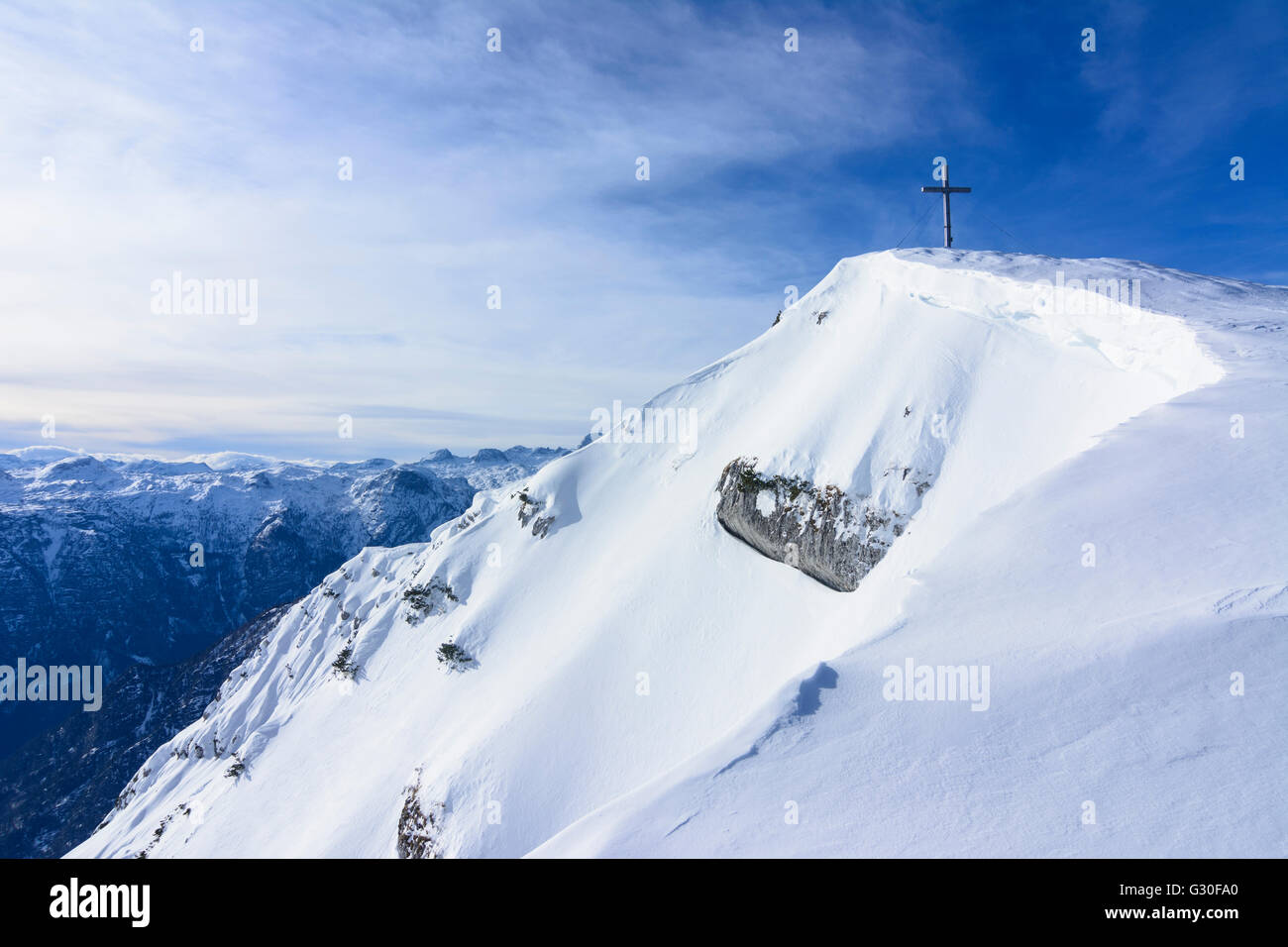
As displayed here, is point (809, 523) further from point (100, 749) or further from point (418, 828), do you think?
point (100, 749)

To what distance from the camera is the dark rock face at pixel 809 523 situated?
19891 mm

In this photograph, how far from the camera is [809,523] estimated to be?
2219 centimetres

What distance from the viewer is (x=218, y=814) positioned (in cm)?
3619

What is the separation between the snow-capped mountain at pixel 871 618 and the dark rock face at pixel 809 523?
0.37ft

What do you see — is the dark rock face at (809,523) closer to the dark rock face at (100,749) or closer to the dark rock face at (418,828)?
the dark rock face at (418,828)

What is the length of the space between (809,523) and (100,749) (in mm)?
211238

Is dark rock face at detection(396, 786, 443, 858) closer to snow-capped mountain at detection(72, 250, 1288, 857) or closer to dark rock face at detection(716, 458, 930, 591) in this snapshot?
snow-capped mountain at detection(72, 250, 1288, 857)

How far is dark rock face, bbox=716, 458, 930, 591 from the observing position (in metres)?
19.9

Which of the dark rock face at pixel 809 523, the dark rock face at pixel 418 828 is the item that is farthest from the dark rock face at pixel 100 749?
the dark rock face at pixel 809 523

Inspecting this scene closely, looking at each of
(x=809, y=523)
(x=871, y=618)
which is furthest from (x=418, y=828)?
(x=809, y=523)

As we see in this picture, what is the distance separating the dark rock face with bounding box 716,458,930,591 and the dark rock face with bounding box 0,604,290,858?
140371 millimetres
